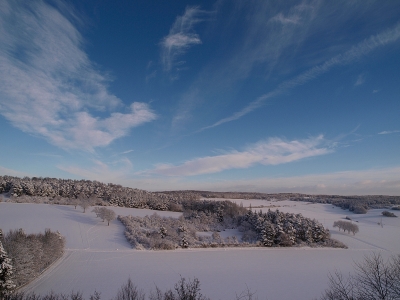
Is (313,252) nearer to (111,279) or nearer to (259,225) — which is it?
(259,225)

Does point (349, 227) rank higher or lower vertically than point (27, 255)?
lower

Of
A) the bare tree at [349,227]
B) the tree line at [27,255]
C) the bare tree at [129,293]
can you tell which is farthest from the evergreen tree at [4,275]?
the bare tree at [349,227]

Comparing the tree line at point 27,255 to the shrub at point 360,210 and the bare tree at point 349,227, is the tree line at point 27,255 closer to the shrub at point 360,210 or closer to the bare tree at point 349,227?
the bare tree at point 349,227

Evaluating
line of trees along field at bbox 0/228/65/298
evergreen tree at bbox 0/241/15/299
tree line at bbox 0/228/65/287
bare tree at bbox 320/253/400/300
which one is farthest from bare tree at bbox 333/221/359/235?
evergreen tree at bbox 0/241/15/299

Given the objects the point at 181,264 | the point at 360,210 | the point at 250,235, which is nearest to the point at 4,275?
the point at 181,264

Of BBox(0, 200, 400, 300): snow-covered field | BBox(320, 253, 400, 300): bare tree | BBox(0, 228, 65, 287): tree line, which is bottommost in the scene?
BBox(0, 200, 400, 300): snow-covered field

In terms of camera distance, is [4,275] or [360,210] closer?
[4,275]

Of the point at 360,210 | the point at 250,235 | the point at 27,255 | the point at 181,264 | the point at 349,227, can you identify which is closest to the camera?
the point at 27,255

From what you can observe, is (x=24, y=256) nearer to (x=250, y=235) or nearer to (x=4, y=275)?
(x=4, y=275)

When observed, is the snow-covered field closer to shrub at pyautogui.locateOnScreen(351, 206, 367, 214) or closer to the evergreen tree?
the evergreen tree
